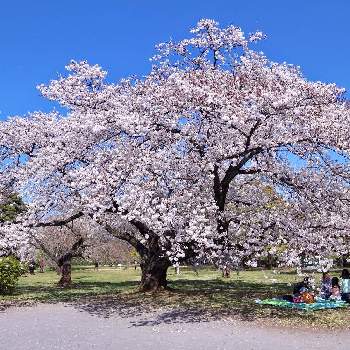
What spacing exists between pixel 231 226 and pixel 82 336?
7070 millimetres

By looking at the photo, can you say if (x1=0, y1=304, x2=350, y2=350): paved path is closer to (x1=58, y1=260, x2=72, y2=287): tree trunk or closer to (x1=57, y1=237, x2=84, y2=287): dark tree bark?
(x1=57, y1=237, x2=84, y2=287): dark tree bark

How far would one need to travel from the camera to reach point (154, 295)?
22141 mm

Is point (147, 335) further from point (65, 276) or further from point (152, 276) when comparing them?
point (65, 276)

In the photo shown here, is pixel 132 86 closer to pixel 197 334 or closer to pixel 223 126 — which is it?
pixel 223 126

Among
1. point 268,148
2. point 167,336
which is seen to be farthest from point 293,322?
point 268,148

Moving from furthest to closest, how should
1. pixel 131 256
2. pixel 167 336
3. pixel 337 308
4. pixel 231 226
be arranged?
pixel 131 256
pixel 231 226
pixel 337 308
pixel 167 336

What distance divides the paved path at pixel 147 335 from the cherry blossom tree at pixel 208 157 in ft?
7.85

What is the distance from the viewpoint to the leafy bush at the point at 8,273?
82.5 feet

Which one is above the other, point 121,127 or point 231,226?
point 121,127

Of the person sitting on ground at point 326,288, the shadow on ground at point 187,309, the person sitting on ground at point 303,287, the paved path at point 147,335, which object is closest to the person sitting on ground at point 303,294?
the person sitting on ground at point 303,287

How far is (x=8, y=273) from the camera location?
83.6ft

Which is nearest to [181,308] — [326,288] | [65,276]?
[326,288]

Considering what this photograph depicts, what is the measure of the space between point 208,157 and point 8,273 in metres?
13.4

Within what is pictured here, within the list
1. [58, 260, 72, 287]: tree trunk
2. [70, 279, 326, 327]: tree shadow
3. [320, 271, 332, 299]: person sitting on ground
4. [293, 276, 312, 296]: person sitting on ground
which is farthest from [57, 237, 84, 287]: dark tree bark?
[293, 276, 312, 296]: person sitting on ground
